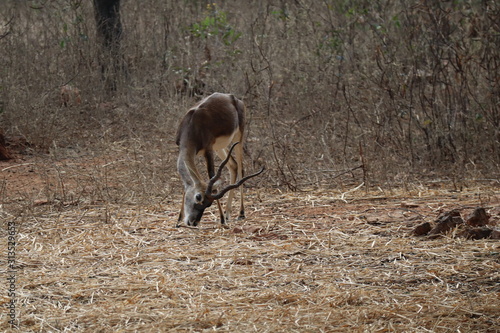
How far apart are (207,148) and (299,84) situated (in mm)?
5014

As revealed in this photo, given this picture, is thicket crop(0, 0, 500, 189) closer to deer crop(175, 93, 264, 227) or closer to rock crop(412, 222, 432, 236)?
deer crop(175, 93, 264, 227)

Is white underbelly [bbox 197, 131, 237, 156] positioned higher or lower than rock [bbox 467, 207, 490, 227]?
higher

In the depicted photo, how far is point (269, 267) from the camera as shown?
5.79 m

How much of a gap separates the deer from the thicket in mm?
1009

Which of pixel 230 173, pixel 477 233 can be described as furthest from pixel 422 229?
pixel 230 173

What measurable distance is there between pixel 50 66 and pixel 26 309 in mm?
8521

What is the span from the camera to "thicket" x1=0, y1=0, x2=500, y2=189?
9.33 meters

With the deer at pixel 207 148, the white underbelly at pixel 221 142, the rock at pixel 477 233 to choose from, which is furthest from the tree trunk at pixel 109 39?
the rock at pixel 477 233

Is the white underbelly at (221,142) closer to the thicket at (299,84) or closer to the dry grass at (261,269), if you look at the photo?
the dry grass at (261,269)

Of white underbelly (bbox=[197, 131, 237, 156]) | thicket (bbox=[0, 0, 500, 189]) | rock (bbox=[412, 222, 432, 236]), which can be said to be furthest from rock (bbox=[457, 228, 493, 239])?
white underbelly (bbox=[197, 131, 237, 156])

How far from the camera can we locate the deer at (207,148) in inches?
275

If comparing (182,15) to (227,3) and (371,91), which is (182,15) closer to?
(227,3)

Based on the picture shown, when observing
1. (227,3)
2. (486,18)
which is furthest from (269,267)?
(227,3)

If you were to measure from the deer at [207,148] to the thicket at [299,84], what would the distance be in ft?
3.31
